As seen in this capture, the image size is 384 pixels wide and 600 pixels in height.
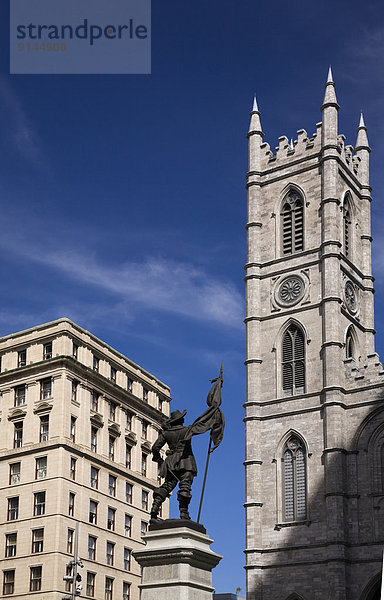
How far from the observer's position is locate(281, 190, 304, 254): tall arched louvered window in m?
66.8

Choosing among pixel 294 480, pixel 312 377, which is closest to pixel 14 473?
pixel 294 480

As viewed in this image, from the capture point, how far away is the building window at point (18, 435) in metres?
60.2

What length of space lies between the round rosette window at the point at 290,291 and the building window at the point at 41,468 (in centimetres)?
1989

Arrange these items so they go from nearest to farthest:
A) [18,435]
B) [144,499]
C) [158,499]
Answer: [158,499] → [18,435] → [144,499]

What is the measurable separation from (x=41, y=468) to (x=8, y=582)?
7173 millimetres

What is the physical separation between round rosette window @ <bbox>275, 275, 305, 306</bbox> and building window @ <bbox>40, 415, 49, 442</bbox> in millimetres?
18446

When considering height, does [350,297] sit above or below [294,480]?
above

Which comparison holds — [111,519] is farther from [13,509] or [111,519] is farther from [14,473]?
[14,473]

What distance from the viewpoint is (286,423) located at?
202ft

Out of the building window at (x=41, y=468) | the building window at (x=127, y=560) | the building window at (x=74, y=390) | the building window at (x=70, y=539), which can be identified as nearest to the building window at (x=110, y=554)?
the building window at (x=127, y=560)

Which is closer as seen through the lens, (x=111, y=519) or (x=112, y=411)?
(x=111, y=519)

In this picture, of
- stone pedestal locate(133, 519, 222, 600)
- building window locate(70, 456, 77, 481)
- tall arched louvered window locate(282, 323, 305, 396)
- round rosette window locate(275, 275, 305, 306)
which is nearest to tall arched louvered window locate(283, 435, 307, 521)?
tall arched louvered window locate(282, 323, 305, 396)

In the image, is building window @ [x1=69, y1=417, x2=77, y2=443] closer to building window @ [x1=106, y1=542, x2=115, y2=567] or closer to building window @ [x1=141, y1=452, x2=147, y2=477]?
building window @ [x1=106, y1=542, x2=115, y2=567]

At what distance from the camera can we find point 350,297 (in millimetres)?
65375
